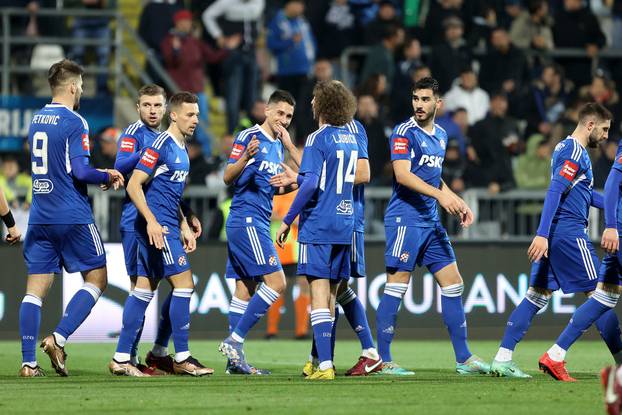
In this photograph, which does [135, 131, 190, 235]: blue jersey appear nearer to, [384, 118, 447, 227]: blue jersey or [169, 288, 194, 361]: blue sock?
[169, 288, 194, 361]: blue sock

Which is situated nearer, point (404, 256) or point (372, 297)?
point (404, 256)

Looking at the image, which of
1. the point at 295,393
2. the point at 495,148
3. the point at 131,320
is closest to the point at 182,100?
the point at 131,320

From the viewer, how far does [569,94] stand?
2273cm

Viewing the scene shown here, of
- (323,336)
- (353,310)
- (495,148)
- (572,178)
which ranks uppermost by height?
(495,148)

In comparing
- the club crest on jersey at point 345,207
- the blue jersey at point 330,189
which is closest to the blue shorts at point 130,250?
the blue jersey at point 330,189

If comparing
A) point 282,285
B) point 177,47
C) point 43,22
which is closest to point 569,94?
point 177,47

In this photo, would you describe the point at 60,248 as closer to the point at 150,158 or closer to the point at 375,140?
the point at 150,158

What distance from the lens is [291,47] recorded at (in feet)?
69.0

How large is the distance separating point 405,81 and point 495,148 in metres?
1.91

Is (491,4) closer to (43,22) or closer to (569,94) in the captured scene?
(569,94)

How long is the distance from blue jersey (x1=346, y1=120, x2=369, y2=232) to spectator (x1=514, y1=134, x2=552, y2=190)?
27.5 ft

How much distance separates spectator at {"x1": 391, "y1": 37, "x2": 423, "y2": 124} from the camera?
20.4m

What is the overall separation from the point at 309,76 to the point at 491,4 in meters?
4.33

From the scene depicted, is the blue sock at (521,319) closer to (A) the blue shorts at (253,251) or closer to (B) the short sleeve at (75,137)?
(A) the blue shorts at (253,251)
